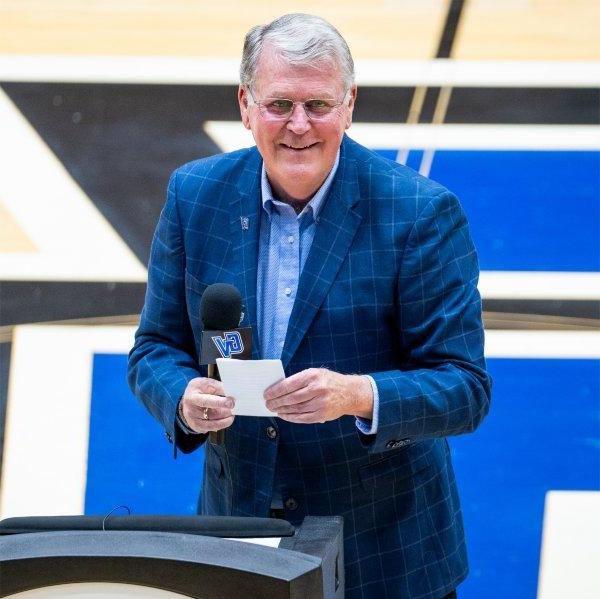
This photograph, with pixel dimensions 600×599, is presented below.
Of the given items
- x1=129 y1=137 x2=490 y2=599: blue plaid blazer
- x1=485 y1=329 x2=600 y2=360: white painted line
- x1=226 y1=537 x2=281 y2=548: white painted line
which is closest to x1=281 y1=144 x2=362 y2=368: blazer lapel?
x1=129 y1=137 x2=490 y2=599: blue plaid blazer

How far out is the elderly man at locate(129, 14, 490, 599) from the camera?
2010 millimetres

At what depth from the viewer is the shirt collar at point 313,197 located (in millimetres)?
2123

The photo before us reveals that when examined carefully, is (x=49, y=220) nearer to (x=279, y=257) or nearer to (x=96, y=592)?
(x=279, y=257)

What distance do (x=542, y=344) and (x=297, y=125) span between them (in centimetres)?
176

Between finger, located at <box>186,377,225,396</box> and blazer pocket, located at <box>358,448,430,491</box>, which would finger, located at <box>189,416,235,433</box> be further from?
blazer pocket, located at <box>358,448,430,491</box>

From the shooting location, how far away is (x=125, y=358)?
3.61m

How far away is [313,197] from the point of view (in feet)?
7.04

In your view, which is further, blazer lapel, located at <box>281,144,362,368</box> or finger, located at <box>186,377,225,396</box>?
blazer lapel, located at <box>281,144,362,368</box>

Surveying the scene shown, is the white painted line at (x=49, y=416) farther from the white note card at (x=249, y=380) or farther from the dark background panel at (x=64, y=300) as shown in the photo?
the white note card at (x=249, y=380)

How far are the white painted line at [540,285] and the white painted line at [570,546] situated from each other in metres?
Answer: 0.59

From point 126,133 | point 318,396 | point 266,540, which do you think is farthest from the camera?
point 126,133

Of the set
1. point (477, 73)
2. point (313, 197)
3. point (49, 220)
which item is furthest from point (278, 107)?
point (49, 220)

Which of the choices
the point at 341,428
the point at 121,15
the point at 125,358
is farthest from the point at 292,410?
the point at 121,15

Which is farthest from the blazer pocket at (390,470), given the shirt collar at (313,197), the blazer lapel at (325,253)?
the shirt collar at (313,197)
